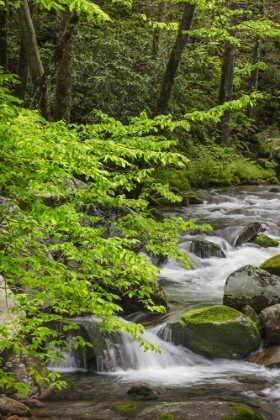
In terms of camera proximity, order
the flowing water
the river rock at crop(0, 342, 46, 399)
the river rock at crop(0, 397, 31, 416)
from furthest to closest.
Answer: the flowing water
the river rock at crop(0, 342, 46, 399)
the river rock at crop(0, 397, 31, 416)

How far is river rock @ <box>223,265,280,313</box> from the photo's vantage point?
855 cm

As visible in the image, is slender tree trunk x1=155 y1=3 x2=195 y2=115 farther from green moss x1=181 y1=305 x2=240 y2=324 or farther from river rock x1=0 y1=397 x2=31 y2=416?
river rock x1=0 y1=397 x2=31 y2=416

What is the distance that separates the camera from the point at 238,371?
288 inches

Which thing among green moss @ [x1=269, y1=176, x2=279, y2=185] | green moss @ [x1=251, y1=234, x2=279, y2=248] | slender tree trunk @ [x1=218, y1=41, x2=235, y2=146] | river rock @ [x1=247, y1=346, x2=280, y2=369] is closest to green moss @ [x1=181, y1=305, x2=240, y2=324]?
river rock @ [x1=247, y1=346, x2=280, y2=369]

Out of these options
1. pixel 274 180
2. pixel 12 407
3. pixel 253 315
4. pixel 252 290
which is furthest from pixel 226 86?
pixel 12 407

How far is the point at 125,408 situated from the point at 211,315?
245cm

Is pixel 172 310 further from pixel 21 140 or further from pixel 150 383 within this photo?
pixel 21 140

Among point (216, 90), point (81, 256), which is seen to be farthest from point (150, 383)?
point (216, 90)

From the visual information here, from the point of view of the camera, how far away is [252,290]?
28.2 feet

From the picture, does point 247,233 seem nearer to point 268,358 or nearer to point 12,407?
point 268,358

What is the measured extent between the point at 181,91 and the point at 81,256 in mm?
15013

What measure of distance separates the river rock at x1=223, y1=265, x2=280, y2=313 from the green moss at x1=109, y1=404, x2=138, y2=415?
323 centimetres

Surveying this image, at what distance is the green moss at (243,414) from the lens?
5.53 m

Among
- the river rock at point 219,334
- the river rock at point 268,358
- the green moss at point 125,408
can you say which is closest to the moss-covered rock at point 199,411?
the green moss at point 125,408
